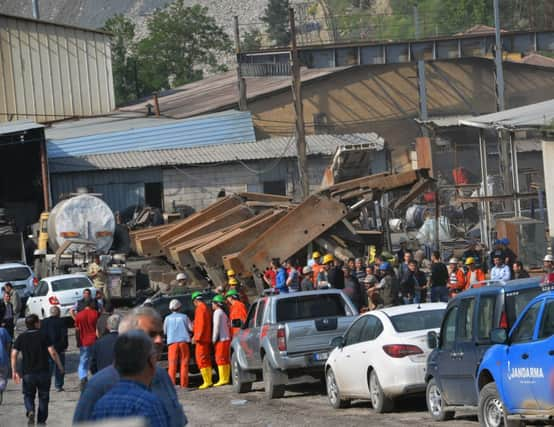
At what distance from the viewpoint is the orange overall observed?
21.1 m

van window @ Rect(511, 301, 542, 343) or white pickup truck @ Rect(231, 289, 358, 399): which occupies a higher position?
van window @ Rect(511, 301, 542, 343)

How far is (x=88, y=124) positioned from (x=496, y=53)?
21.2 m

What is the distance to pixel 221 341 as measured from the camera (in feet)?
69.3

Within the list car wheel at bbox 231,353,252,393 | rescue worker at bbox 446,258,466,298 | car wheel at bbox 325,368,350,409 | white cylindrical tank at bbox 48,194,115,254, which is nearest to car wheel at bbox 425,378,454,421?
car wheel at bbox 325,368,350,409

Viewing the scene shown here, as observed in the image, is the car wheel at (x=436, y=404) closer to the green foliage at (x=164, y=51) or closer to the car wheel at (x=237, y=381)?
the car wheel at (x=237, y=381)

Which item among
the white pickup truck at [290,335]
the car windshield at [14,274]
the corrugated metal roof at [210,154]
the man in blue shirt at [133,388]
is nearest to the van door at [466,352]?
the white pickup truck at [290,335]

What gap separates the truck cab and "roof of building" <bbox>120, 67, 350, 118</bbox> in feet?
153

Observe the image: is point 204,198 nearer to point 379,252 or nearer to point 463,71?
point 463,71

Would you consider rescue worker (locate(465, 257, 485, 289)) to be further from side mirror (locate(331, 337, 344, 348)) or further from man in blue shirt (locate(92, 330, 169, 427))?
man in blue shirt (locate(92, 330, 169, 427))

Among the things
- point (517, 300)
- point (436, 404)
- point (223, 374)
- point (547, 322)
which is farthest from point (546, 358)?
point (223, 374)

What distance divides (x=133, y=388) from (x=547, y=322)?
6.33 meters

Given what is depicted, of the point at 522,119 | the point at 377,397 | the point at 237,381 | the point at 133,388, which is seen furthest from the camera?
the point at 522,119

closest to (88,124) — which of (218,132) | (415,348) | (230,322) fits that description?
(218,132)

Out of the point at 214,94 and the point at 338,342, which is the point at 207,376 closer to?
the point at 338,342
